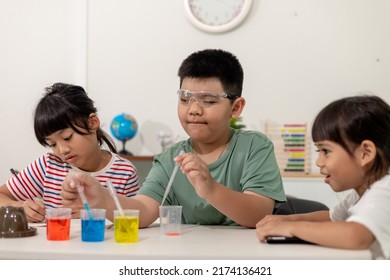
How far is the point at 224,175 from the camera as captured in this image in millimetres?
1572

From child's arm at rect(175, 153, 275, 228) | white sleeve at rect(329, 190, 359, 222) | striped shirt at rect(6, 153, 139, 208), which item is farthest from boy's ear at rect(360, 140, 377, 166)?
striped shirt at rect(6, 153, 139, 208)

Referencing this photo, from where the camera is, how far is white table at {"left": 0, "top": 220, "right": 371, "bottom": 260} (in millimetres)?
955

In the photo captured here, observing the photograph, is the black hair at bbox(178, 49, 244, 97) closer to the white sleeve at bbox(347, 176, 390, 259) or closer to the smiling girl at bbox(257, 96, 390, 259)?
the smiling girl at bbox(257, 96, 390, 259)

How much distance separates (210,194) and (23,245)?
470 millimetres

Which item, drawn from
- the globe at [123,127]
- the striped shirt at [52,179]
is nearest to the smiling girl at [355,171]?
the striped shirt at [52,179]

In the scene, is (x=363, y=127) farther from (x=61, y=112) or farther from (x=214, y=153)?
(x=61, y=112)

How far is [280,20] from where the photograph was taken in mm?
3361

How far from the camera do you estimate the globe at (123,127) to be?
322cm

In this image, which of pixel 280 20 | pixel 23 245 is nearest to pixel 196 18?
pixel 280 20

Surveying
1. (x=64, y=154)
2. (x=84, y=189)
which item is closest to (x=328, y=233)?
(x=84, y=189)

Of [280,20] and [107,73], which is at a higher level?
[280,20]

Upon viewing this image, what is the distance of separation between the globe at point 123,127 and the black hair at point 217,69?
1.62 m

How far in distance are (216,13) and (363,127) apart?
2.41 metres
